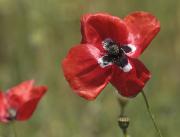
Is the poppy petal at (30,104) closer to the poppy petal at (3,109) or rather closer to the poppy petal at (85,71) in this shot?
the poppy petal at (3,109)

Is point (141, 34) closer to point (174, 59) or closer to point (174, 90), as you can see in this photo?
point (174, 90)

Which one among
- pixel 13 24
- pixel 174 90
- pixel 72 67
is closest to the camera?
pixel 72 67

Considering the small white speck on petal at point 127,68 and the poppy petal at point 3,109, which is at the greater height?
the small white speck on petal at point 127,68

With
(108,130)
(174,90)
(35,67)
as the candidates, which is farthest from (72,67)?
(35,67)

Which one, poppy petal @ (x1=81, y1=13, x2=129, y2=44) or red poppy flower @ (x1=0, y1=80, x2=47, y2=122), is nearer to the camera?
poppy petal @ (x1=81, y1=13, x2=129, y2=44)

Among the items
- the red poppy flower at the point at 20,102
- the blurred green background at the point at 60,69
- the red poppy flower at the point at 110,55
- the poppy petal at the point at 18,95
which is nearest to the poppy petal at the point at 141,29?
the red poppy flower at the point at 110,55

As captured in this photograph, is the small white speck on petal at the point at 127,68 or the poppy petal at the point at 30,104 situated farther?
the poppy petal at the point at 30,104

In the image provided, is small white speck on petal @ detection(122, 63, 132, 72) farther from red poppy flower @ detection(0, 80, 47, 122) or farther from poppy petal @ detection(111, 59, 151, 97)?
red poppy flower @ detection(0, 80, 47, 122)

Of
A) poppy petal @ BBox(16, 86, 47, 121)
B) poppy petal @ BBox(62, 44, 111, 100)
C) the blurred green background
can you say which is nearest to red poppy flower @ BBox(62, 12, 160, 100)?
poppy petal @ BBox(62, 44, 111, 100)
